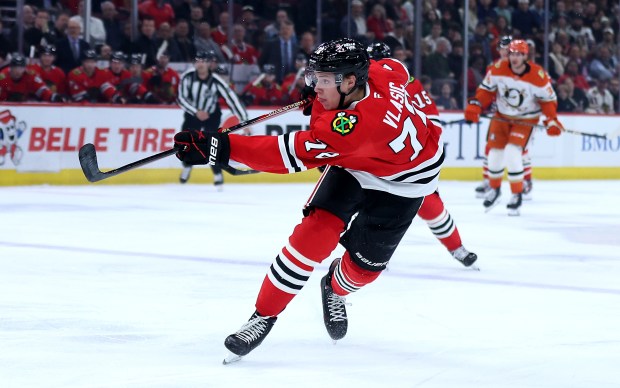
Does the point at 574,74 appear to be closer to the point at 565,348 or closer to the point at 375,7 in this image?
the point at 375,7

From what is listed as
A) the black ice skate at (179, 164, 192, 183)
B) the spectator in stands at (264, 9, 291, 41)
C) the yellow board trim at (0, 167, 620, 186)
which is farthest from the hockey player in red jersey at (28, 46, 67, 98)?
the spectator in stands at (264, 9, 291, 41)

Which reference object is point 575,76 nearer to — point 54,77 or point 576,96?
point 576,96

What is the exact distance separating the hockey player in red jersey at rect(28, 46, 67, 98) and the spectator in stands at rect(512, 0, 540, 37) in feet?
17.9

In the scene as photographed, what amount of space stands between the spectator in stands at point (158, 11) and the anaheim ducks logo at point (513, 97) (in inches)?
149

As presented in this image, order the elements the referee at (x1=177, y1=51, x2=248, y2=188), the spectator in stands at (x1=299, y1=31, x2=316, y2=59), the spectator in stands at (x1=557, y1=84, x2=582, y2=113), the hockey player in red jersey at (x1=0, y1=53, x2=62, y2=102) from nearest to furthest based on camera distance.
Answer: the hockey player in red jersey at (x1=0, y1=53, x2=62, y2=102), the referee at (x1=177, y1=51, x2=248, y2=188), the spectator in stands at (x1=299, y1=31, x2=316, y2=59), the spectator in stands at (x1=557, y1=84, x2=582, y2=113)

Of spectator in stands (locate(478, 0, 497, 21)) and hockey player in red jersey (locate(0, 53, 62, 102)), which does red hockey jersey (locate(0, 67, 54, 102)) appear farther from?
spectator in stands (locate(478, 0, 497, 21))

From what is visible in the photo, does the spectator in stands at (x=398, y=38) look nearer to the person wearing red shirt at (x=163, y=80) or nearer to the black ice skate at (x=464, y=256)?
the person wearing red shirt at (x=163, y=80)

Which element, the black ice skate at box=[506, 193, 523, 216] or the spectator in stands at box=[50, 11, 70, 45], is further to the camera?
the spectator in stands at box=[50, 11, 70, 45]

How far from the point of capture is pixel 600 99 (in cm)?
1298

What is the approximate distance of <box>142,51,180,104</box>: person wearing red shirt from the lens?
10656 mm

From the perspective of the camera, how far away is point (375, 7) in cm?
1194

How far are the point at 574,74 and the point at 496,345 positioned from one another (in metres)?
10.4

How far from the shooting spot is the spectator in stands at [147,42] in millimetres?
10594

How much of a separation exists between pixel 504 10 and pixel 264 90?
3422mm
